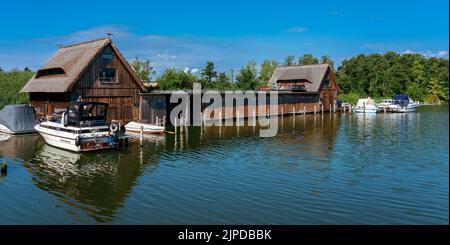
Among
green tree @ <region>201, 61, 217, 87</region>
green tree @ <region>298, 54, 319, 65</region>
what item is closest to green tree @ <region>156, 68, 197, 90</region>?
green tree @ <region>201, 61, 217, 87</region>

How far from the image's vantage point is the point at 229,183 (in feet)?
58.8

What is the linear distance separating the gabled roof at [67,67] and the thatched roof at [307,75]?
35914mm

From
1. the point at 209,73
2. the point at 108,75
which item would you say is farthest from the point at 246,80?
the point at 108,75

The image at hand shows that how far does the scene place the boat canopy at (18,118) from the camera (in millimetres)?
32812

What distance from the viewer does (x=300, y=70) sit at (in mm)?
69062

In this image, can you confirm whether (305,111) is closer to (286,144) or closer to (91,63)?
(286,144)

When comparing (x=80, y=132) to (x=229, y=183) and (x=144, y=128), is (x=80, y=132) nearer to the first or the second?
(x=144, y=128)

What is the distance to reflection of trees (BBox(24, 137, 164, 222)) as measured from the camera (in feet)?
49.6

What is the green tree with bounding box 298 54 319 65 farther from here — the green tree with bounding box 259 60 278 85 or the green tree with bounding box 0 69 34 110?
the green tree with bounding box 0 69 34 110

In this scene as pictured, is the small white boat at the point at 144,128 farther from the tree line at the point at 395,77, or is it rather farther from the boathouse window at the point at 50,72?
the tree line at the point at 395,77

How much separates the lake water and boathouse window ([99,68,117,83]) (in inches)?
330

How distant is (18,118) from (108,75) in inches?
327
